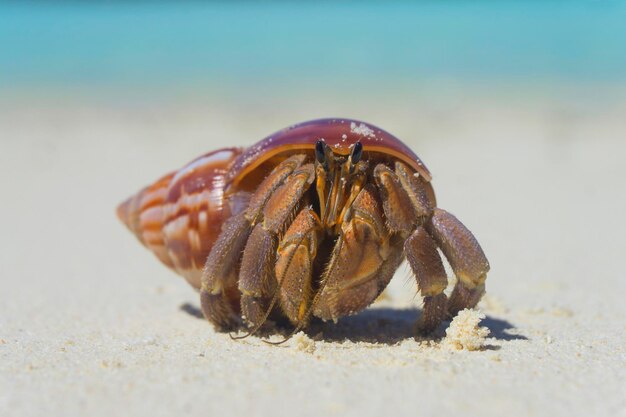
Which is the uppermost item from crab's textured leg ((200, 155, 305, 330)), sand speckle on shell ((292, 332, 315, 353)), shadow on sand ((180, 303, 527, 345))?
crab's textured leg ((200, 155, 305, 330))

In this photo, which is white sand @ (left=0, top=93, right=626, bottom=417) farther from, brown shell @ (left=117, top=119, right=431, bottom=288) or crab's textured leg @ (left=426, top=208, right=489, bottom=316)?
brown shell @ (left=117, top=119, right=431, bottom=288)

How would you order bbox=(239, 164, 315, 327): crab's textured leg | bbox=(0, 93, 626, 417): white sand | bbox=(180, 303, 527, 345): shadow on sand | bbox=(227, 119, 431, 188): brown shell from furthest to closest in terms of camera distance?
bbox=(180, 303, 527, 345): shadow on sand
bbox=(227, 119, 431, 188): brown shell
bbox=(239, 164, 315, 327): crab's textured leg
bbox=(0, 93, 626, 417): white sand

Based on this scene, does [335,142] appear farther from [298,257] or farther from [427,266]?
[427,266]

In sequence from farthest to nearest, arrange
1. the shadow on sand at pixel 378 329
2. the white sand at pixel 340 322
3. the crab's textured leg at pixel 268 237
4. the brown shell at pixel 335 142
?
the shadow on sand at pixel 378 329 < the brown shell at pixel 335 142 < the crab's textured leg at pixel 268 237 < the white sand at pixel 340 322

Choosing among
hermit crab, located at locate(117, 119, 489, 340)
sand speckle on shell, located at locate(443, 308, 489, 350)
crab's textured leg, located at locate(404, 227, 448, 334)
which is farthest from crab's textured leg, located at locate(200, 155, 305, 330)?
sand speckle on shell, located at locate(443, 308, 489, 350)

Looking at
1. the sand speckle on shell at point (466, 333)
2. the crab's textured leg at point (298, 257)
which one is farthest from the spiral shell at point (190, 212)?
the sand speckle on shell at point (466, 333)

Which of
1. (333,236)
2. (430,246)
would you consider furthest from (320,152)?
(430,246)

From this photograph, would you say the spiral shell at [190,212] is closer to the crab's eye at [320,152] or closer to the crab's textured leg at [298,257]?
the crab's textured leg at [298,257]
